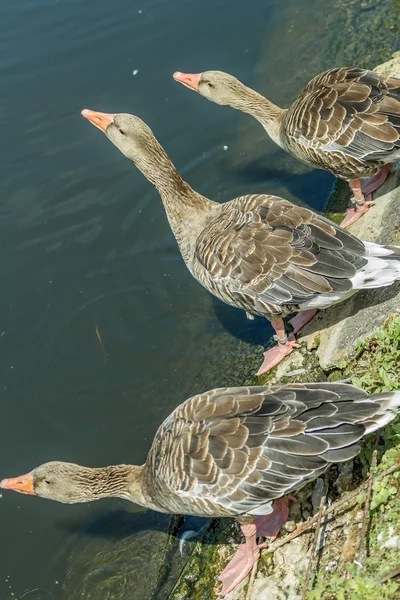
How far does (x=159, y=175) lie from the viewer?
7.69m

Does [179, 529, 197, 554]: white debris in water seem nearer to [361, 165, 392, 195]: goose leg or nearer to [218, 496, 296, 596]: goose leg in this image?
[218, 496, 296, 596]: goose leg

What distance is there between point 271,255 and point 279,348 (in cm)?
105

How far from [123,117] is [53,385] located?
9.32 feet

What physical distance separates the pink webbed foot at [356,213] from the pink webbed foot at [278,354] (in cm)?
151

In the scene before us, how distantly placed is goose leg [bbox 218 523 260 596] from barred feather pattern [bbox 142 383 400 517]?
0.79ft

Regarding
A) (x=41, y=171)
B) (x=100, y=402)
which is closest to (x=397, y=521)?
(x=100, y=402)

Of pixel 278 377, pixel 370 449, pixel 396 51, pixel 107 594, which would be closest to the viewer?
pixel 370 449

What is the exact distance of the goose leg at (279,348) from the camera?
6930 millimetres

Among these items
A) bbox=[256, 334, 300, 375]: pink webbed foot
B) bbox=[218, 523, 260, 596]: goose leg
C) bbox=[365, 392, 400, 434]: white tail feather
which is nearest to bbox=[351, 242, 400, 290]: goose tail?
bbox=[256, 334, 300, 375]: pink webbed foot

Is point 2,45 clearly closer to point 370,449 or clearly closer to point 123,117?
point 123,117

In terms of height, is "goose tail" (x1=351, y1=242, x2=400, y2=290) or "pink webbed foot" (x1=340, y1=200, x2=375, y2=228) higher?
"goose tail" (x1=351, y1=242, x2=400, y2=290)

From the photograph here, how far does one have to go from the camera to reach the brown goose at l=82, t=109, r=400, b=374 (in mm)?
6156

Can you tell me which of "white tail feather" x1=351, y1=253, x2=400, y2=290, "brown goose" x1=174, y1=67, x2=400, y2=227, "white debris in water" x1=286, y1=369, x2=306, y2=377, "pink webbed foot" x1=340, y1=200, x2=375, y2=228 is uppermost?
"brown goose" x1=174, y1=67, x2=400, y2=227

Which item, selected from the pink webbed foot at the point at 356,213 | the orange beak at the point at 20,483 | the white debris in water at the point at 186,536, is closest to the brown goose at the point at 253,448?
the white debris in water at the point at 186,536
